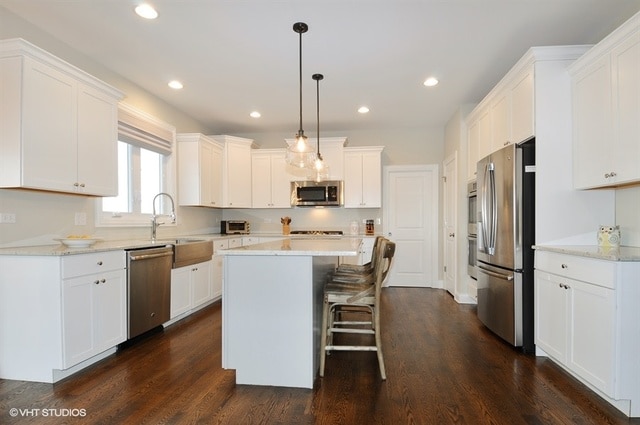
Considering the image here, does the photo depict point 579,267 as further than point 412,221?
No

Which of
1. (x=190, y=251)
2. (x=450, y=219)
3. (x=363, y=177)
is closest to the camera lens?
(x=190, y=251)

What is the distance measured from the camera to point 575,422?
185 centimetres

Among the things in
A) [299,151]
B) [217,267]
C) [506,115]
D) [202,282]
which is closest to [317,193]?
[217,267]

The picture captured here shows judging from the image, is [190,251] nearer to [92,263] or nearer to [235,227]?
[92,263]

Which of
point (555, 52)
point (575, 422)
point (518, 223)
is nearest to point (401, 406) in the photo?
point (575, 422)

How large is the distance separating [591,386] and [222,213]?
523 centimetres

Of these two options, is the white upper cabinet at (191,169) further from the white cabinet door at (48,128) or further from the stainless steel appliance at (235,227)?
the white cabinet door at (48,128)

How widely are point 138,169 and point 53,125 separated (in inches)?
56.9

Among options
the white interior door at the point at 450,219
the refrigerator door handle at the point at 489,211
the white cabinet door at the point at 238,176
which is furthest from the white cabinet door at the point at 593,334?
the white cabinet door at the point at 238,176

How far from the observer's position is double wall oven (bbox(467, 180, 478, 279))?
13.1 ft

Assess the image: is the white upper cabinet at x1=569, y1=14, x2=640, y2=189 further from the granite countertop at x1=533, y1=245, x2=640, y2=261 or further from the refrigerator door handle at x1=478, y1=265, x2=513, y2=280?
the refrigerator door handle at x1=478, y1=265, x2=513, y2=280

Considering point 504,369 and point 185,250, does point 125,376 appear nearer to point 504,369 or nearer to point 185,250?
point 185,250

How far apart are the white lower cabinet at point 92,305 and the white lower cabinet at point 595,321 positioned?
3.40 meters

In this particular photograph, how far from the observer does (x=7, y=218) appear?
244 cm
